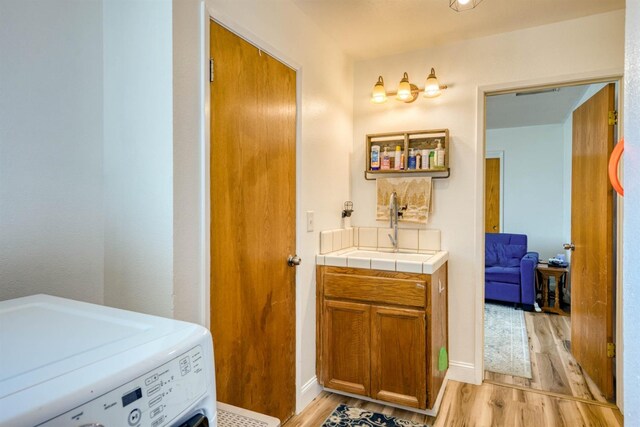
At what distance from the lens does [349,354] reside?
2.27 meters

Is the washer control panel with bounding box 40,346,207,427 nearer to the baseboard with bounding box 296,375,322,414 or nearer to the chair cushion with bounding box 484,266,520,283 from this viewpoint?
the baseboard with bounding box 296,375,322,414

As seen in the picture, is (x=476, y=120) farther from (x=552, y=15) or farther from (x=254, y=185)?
(x=254, y=185)

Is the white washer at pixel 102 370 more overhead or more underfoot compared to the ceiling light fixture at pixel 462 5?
more underfoot

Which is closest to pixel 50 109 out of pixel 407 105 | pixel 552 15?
pixel 407 105

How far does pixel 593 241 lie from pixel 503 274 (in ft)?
6.70

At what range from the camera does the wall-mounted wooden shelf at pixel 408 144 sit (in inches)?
102

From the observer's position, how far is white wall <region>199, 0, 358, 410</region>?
1925 mm

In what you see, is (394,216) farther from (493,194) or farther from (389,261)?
(493,194)

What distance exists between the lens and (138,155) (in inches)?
54.4

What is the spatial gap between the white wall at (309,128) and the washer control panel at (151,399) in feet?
4.63

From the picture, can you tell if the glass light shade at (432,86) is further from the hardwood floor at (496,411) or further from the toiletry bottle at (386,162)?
the hardwood floor at (496,411)

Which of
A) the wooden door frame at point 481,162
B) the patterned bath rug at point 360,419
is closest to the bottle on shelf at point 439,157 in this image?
the wooden door frame at point 481,162

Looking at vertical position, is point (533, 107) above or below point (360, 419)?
above

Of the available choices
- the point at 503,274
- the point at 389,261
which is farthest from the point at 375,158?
the point at 503,274
